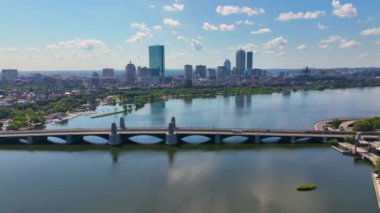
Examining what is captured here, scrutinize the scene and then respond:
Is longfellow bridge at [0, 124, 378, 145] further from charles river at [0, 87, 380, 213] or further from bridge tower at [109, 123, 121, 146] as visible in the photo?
charles river at [0, 87, 380, 213]

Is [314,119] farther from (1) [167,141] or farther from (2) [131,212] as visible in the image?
(2) [131,212]

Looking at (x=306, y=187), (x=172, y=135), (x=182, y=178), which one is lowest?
(x=182, y=178)

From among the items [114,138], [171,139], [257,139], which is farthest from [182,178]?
[114,138]

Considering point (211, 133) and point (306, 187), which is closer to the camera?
point (306, 187)

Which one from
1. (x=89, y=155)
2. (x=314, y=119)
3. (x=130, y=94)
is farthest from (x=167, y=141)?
(x=130, y=94)

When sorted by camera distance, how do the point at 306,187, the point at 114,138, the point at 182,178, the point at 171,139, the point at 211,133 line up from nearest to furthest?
the point at 306,187, the point at 182,178, the point at 171,139, the point at 114,138, the point at 211,133

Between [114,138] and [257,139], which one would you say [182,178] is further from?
[114,138]

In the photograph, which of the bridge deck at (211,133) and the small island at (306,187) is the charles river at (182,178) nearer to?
the small island at (306,187)
